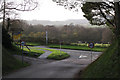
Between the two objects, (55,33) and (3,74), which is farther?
(55,33)

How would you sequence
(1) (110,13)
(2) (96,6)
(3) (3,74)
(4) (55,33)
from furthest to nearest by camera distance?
(4) (55,33)
(1) (110,13)
(2) (96,6)
(3) (3,74)

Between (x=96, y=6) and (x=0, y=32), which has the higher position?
(x=96, y=6)

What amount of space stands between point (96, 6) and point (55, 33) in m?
43.3

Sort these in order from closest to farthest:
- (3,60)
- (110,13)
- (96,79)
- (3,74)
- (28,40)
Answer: (96,79) → (3,74) → (3,60) → (110,13) → (28,40)

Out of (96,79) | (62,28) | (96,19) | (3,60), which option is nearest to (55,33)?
(62,28)

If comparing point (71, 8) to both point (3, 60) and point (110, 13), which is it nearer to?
point (110, 13)

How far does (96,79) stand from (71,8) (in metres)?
9.85

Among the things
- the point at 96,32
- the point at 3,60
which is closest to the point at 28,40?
the point at 96,32

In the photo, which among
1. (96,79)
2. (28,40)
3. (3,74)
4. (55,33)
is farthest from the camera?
(55,33)

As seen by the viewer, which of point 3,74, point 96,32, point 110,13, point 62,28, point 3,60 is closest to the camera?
point 3,74

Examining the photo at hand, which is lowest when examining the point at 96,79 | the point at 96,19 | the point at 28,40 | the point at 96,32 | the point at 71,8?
the point at 28,40

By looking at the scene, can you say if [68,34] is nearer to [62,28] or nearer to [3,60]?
[62,28]

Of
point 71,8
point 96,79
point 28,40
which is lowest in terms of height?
point 28,40

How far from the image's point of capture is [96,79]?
7867 millimetres
